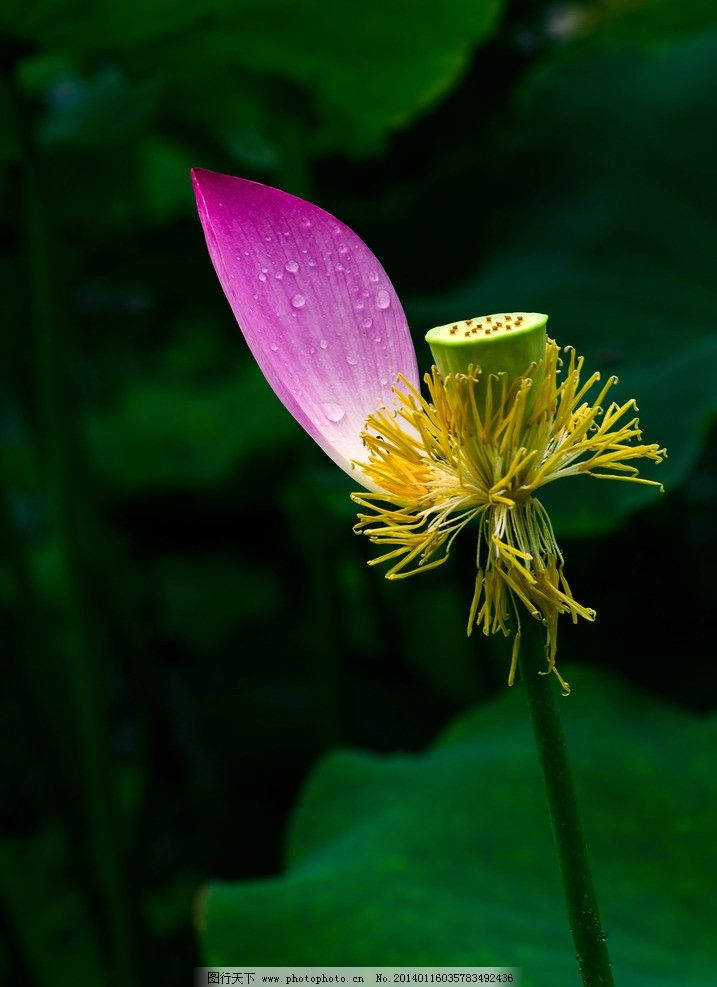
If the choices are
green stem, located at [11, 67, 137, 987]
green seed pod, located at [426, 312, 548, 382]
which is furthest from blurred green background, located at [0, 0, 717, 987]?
green seed pod, located at [426, 312, 548, 382]

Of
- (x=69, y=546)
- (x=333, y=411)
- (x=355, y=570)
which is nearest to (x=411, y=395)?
(x=333, y=411)

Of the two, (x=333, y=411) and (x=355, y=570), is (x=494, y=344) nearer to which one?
(x=333, y=411)

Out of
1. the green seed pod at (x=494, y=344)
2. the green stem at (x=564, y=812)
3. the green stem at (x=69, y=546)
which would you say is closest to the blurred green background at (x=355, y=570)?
the green stem at (x=69, y=546)

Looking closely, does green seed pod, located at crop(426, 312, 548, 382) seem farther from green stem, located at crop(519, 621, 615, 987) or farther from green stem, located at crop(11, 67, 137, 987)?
green stem, located at crop(11, 67, 137, 987)

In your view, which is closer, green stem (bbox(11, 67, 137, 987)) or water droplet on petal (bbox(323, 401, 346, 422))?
water droplet on petal (bbox(323, 401, 346, 422))

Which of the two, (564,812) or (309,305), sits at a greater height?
(309,305)

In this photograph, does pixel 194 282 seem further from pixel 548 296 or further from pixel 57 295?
pixel 548 296

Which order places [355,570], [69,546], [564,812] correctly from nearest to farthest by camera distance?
[564,812]
[69,546]
[355,570]

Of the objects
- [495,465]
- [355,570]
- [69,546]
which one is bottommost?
[355,570]
